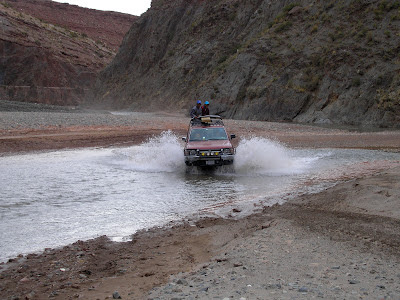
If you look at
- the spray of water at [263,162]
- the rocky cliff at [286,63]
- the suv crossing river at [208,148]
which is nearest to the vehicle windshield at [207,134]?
the suv crossing river at [208,148]

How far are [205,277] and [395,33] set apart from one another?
40639 millimetres

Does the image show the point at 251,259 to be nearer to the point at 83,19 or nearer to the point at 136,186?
the point at 136,186

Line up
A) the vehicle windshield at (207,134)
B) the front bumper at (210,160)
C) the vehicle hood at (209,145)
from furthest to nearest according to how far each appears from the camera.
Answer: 1. the vehicle windshield at (207,134)
2. the vehicle hood at (209,145)
3. the front bumper at (210,160)

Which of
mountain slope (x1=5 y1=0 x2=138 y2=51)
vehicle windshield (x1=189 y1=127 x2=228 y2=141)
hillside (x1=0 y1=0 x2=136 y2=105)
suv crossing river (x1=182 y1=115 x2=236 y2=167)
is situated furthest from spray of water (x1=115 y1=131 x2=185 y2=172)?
mountain slope (x1=5 y1=0 x2=138 y2=51)

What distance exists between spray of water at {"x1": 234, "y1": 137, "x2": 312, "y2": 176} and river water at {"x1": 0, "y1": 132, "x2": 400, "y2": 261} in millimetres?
33

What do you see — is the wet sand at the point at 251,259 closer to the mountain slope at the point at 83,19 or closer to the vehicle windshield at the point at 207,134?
the vehicle windshield at the point at 207,134

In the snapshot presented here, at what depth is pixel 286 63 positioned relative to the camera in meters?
44.9

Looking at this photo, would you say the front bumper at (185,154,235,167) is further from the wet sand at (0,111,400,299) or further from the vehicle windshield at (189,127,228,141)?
the wet sand at (0,111,400,299)

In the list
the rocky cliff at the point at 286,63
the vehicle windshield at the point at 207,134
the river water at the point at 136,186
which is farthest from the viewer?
the rocky cliff at the point at 286,63

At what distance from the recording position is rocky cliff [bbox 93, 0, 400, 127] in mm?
38375

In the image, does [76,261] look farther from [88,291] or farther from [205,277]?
[205,277]

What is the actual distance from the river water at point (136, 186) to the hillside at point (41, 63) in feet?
226

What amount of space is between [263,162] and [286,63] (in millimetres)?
30241

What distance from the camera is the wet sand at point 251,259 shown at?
5055mm
